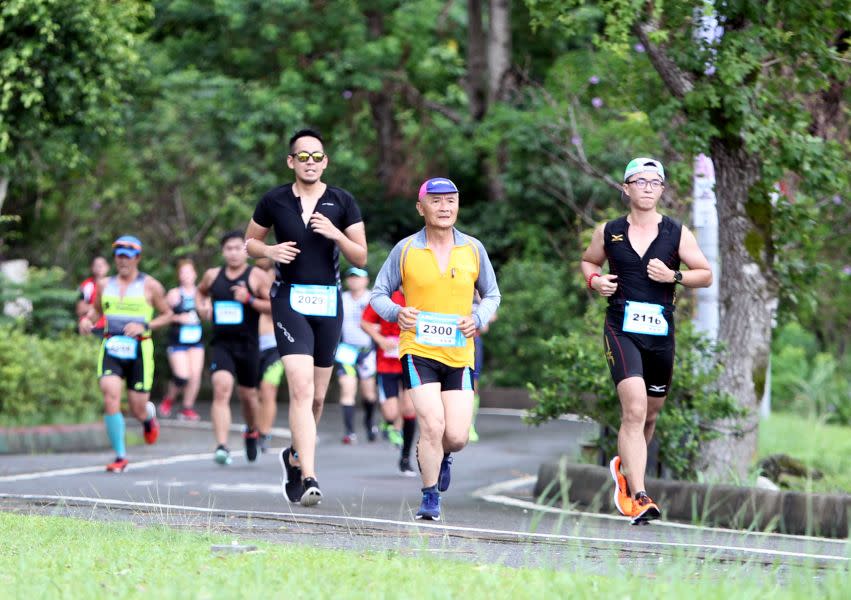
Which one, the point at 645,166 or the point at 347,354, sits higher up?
the point at 645,166

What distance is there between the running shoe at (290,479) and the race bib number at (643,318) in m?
2.27

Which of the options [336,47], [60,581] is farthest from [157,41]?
[60,581]

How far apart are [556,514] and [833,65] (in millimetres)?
3782

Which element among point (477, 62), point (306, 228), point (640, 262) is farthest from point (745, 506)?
point (477, 62)

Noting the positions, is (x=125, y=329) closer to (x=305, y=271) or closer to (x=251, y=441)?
(x=251, y=441)

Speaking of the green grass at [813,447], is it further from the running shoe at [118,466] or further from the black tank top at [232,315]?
the running shoe at [118,466]

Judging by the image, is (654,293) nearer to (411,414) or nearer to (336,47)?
(411,414)

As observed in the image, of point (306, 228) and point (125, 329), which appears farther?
point (125, 329)

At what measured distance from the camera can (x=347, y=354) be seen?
18578mm

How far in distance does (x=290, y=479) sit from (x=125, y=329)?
4233 mm

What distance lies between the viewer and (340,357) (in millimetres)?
18531

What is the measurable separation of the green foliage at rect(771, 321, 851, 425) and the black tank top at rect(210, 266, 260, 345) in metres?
11.3

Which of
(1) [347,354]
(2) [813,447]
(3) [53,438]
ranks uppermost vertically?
(1) [347,354]

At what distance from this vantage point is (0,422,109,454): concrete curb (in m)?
17.2
